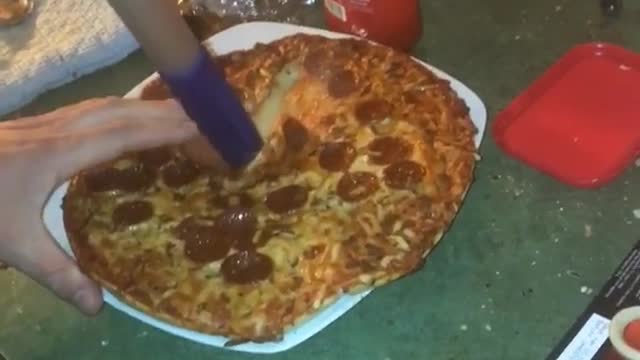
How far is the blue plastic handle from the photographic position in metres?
0.84

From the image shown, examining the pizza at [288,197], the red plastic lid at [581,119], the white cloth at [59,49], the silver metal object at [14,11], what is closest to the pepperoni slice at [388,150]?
the pizza at [288,197]

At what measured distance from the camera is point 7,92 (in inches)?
43.5

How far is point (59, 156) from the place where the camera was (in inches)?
34.3

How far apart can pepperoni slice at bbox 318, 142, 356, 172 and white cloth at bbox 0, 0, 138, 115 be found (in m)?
0.32

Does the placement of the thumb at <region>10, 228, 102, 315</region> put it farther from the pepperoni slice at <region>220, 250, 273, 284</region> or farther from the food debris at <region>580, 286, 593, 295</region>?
the food debris at <region>580, 286, 593, 295</region>

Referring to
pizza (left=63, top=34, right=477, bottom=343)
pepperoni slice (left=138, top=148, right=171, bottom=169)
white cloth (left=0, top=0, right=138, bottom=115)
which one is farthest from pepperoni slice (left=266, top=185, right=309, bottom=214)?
white cloth (left=0, top=0, right=138, bottom=115)

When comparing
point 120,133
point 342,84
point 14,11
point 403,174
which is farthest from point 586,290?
point 14,11

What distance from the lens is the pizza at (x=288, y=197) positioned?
811 mm

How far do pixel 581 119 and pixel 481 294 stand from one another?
7.3 inches

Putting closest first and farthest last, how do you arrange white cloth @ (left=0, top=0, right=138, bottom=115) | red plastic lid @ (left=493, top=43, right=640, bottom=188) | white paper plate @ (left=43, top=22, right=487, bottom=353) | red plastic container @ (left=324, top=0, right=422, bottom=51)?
white paper plate @ (left=43, top=22, right=487, bottom=353) < red plastic lid @ (left=493, top=43, right=640, bottom=188) < red plastic container @ (left=324, top=0, right=422, bottom=51) < white cloth @ (left=0, top=0, right=138, bottom=115)

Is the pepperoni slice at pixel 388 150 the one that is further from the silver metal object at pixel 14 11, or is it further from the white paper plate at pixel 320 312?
the silver metal object at pixel 14 11

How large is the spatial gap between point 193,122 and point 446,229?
0.72ft

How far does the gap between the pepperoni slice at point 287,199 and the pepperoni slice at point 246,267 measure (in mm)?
50

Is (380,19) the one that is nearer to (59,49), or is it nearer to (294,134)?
(294,134)
